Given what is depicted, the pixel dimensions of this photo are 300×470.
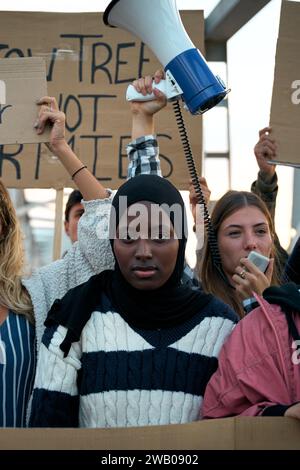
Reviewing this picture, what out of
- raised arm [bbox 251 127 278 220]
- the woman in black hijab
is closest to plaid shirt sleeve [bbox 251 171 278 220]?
raised arm [bbox 251 127 278 220]

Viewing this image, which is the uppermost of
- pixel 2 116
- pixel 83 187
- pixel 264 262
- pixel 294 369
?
pixel 2 116

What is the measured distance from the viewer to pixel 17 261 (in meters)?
2.29

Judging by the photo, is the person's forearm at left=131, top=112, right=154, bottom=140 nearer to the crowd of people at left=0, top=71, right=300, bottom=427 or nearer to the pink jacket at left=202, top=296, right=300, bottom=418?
the crowd of people at left=0, top=71, right=300, bottom=427

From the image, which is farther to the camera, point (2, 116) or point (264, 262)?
point (2, 116)

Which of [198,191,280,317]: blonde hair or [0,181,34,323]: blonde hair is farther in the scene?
[198,191,280,317]: blonde hair

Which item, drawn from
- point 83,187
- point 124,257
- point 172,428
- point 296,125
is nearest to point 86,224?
point 83,187

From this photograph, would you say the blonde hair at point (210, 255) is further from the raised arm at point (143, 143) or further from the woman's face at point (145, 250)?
the woman's face at point (145, 250)

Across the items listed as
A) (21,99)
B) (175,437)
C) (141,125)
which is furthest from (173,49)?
(175,437)

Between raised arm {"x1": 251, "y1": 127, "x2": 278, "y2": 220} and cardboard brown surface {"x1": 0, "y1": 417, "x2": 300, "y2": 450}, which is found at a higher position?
raised arm {"x1": 251, "y1": 127, "x2": 278, "y2": 220}

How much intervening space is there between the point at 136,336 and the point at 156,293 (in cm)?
10

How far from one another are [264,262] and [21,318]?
0.59 meters

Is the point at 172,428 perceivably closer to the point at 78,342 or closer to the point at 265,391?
the point at 265,391

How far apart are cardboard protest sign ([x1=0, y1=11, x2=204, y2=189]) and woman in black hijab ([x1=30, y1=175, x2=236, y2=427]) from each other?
167cm

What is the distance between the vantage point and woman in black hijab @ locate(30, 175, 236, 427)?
1858 millimetres
